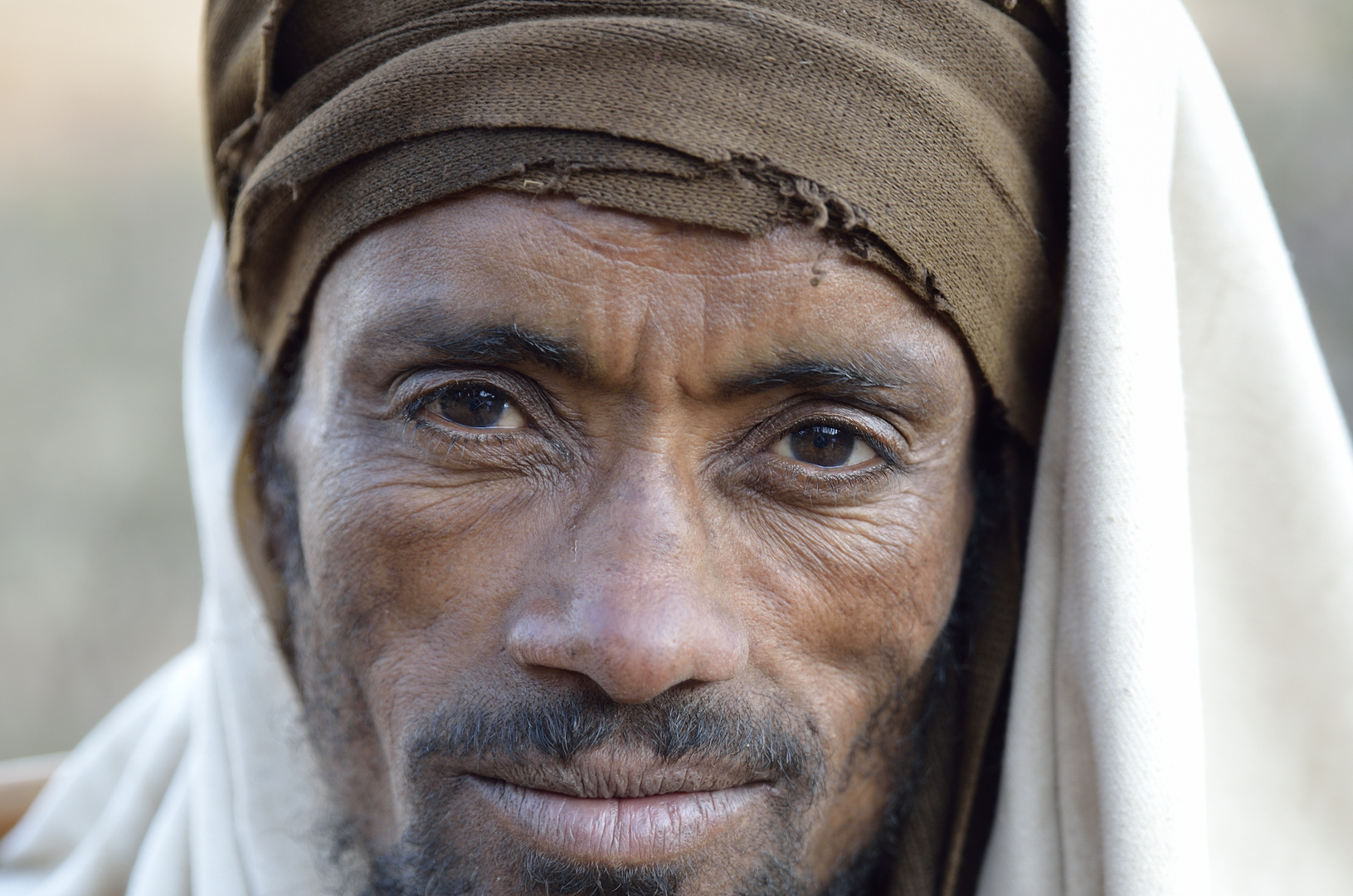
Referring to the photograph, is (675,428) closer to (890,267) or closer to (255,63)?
(890,267)

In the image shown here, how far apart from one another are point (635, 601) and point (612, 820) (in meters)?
0.37

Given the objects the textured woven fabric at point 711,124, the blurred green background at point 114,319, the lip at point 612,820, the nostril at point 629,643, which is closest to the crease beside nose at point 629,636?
the nostril at point 629,643

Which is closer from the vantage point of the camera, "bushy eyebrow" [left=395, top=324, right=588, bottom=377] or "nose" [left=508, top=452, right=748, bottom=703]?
"nose" [left=508, top=452, right=748, bottom=703]

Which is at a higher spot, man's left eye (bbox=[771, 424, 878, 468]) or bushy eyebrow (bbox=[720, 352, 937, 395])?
bushy eyebrow (bbox=[720, 352, 937, 395])

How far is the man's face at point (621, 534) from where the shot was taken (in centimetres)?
162

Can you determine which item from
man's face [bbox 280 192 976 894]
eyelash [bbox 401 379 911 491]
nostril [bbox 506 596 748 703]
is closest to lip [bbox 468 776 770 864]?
man's face [bbox 280 192 976 894]

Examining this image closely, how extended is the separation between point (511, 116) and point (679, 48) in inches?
11.6

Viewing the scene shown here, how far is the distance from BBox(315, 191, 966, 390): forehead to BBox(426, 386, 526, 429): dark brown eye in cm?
13

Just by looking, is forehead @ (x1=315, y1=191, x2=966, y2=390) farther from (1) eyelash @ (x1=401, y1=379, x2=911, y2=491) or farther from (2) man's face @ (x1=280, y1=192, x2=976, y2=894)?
(1) eyelash @ (x1=401, y1=379, x2=911, y2=491)

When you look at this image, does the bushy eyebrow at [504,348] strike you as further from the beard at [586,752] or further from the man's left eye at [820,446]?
the beard at [586,752]

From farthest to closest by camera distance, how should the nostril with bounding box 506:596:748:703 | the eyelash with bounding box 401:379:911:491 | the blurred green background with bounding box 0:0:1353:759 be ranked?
1. the blurred green background with bounding box 0:0:1353:759
2. the eyelash with bounding box 401:379:911:491
3. the nostril with bounding box 506:596:748:703

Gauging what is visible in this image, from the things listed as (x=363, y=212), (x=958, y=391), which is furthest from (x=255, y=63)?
(x=958, y=391)

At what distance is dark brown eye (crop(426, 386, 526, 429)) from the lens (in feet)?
5.87

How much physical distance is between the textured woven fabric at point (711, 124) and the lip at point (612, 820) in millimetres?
914
